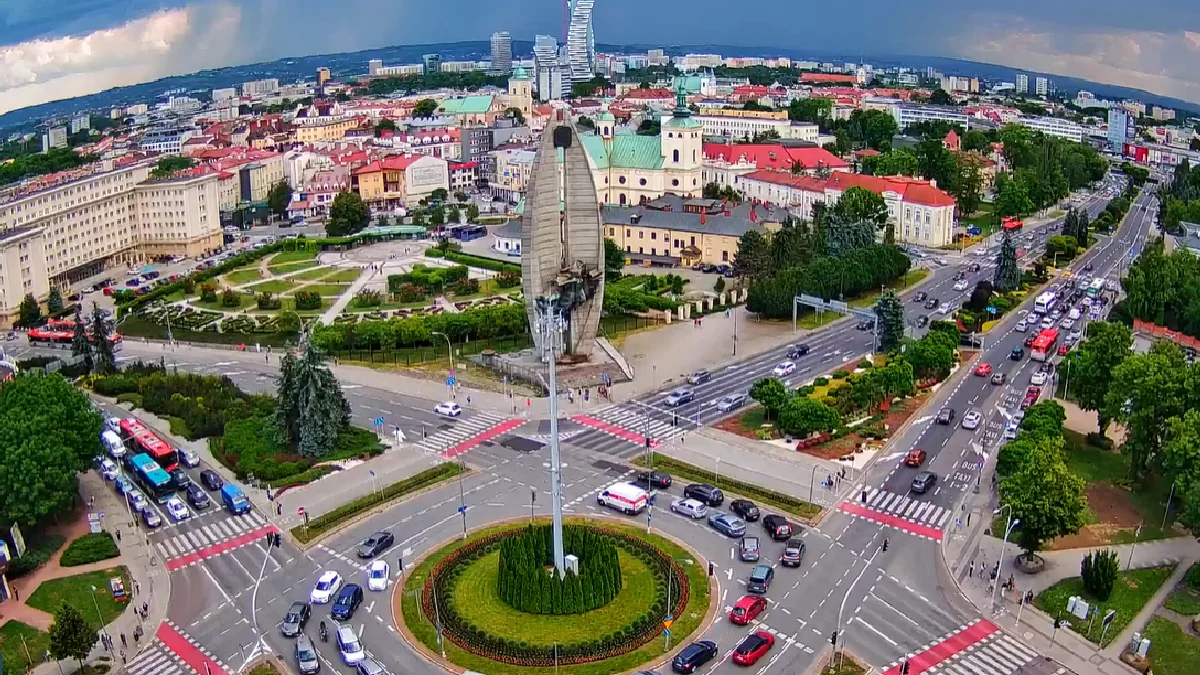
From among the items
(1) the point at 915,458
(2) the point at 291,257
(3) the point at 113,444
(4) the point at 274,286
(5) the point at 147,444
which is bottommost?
(1) the point at 915,458

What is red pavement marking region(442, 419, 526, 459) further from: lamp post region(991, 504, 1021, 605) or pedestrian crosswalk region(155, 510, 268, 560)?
lamp post region(991, 504, 1021, 605)

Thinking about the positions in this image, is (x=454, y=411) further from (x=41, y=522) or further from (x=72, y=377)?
(x=72, y=377)

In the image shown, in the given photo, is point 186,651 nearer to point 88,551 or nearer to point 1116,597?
point 88,551

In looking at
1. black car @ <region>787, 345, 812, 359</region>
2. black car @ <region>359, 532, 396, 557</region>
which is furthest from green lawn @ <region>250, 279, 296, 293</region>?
black car @ <region>359, 532, 396, 557</region>

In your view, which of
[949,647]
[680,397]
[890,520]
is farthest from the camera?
[680,397]

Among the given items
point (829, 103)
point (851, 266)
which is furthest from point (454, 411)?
point (829, 103)

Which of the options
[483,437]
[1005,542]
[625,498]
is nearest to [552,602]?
[625,498]
